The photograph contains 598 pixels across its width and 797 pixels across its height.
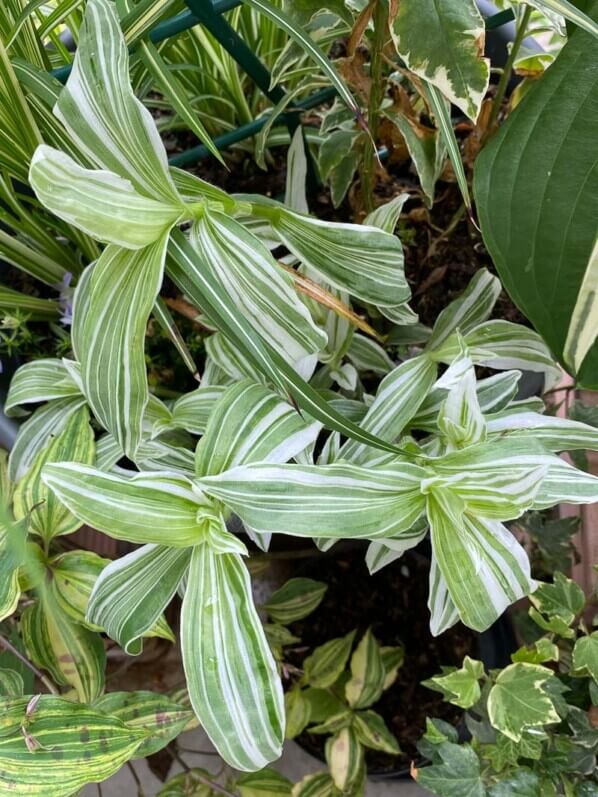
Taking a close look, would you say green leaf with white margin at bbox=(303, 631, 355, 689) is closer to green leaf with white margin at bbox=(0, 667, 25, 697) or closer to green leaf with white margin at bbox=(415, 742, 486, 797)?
green leaf with white margin at bbox=(415, 742, 486, 797)

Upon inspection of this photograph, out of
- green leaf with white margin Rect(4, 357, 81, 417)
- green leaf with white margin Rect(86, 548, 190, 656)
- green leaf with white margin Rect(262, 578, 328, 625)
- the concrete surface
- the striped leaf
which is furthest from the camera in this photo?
the concrete surface

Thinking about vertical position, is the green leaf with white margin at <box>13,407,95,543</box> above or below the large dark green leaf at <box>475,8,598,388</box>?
below

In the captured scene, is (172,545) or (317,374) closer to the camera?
(172,545)

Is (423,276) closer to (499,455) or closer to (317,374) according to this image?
(317,374)

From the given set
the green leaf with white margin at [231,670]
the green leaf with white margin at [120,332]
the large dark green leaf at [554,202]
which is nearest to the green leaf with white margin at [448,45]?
the large dark green leaf at [554,202]

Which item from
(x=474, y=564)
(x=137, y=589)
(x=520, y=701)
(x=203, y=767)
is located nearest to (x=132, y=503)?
(x=137, y=589)

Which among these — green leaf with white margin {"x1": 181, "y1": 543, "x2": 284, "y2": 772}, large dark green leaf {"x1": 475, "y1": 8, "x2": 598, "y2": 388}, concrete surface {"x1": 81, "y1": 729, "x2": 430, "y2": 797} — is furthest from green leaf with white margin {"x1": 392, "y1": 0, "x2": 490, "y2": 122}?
concrete surface {"x1": 81, "y1": 729, "x2": 430, "y2": 797}

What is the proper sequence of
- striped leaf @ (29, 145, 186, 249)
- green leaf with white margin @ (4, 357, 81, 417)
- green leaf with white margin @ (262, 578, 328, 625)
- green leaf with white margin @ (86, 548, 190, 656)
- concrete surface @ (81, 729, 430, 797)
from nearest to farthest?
1. striped leaf @ (29, 145, 186, 249)
2. green leaf with white margin @ (86, 548, 190, 656)
3. green leaf with white margin @ (4, 357, 81, 417)
4. green leaf with white margin @ (262, 578, 328, 625)
5. concrete surface @ (81, 729, 430, 797)

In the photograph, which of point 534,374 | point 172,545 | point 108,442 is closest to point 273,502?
point 172,545
